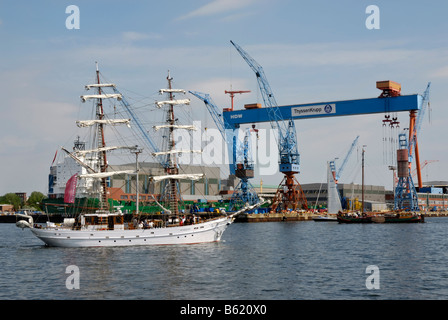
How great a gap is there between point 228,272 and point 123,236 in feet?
77.9

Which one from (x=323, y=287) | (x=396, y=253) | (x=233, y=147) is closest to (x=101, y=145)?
(x=396, y=253)

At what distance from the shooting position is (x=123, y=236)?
65250 mm

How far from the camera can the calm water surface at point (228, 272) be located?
117 feet

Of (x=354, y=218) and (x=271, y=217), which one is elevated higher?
(x=354, y=218)

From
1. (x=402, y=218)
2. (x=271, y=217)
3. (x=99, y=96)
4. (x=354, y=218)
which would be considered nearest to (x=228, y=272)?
(x=99, y=96)

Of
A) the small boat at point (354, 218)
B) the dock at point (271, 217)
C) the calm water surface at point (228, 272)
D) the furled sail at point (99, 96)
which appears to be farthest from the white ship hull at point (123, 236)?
the dock at point (271, 217)

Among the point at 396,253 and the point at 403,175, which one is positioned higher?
the point at 403,175

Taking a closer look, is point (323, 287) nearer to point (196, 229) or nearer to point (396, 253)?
point (396, 253)

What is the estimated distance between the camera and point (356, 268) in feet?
152

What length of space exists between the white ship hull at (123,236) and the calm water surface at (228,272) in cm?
199

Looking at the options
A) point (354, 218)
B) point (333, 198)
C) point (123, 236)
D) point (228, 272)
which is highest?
point (333, 198)

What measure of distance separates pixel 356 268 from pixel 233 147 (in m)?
114

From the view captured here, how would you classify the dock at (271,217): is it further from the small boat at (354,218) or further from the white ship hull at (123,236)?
the white ship hull at (123,236)

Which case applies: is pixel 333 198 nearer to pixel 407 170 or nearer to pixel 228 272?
pixel 407 170
